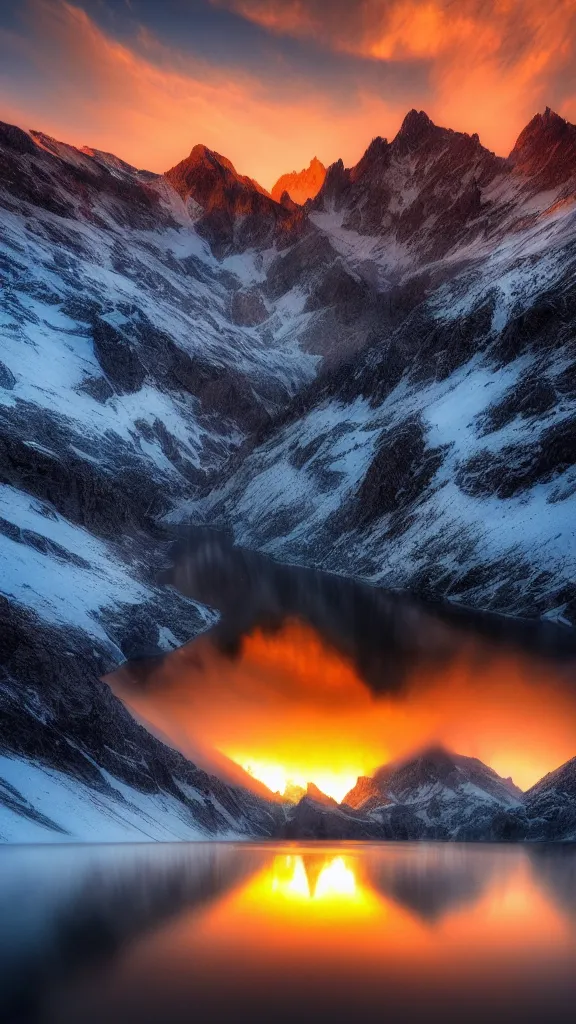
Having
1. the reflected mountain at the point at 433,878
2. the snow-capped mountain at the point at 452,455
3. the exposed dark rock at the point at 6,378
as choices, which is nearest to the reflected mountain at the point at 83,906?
the reflected mountain at the point at 433,878

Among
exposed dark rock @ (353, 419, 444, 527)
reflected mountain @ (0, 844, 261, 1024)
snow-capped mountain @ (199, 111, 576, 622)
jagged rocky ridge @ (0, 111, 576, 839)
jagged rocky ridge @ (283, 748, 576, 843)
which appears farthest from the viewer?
exposed dark rock @ (353, 419, 444, 527)

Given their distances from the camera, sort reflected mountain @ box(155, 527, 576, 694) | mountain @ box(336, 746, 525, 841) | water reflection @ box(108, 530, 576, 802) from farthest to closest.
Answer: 1. reflected mountain @ box(155, 527, 576, 694)
2. water reflection @ box(108, 530, 576, 802)
3. mountain @ box(336, 746, 525, 841)

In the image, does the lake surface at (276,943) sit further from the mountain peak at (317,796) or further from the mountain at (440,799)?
the mountain peak at (317,796)

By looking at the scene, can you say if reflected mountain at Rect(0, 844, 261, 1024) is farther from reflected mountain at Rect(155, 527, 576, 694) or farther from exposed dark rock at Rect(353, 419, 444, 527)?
exposed dark rock at Rect(353, 419, 444, 527)

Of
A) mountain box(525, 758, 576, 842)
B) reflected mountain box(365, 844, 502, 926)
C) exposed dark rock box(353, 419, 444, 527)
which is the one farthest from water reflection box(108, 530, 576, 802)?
exposed dark rock box(353, 419, 444, 527)

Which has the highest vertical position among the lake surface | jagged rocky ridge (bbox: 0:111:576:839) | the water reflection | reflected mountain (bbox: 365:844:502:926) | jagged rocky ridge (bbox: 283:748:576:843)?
jagged rocky ridge (bbox: 0:111:576:839)

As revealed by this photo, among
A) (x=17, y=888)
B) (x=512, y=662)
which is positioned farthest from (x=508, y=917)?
(x=512, y=662)

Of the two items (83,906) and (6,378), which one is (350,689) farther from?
(6,378)

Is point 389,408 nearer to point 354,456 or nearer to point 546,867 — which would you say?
point 354,456

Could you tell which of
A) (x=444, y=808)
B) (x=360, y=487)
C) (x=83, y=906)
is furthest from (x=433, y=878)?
(x=360, y=487)
